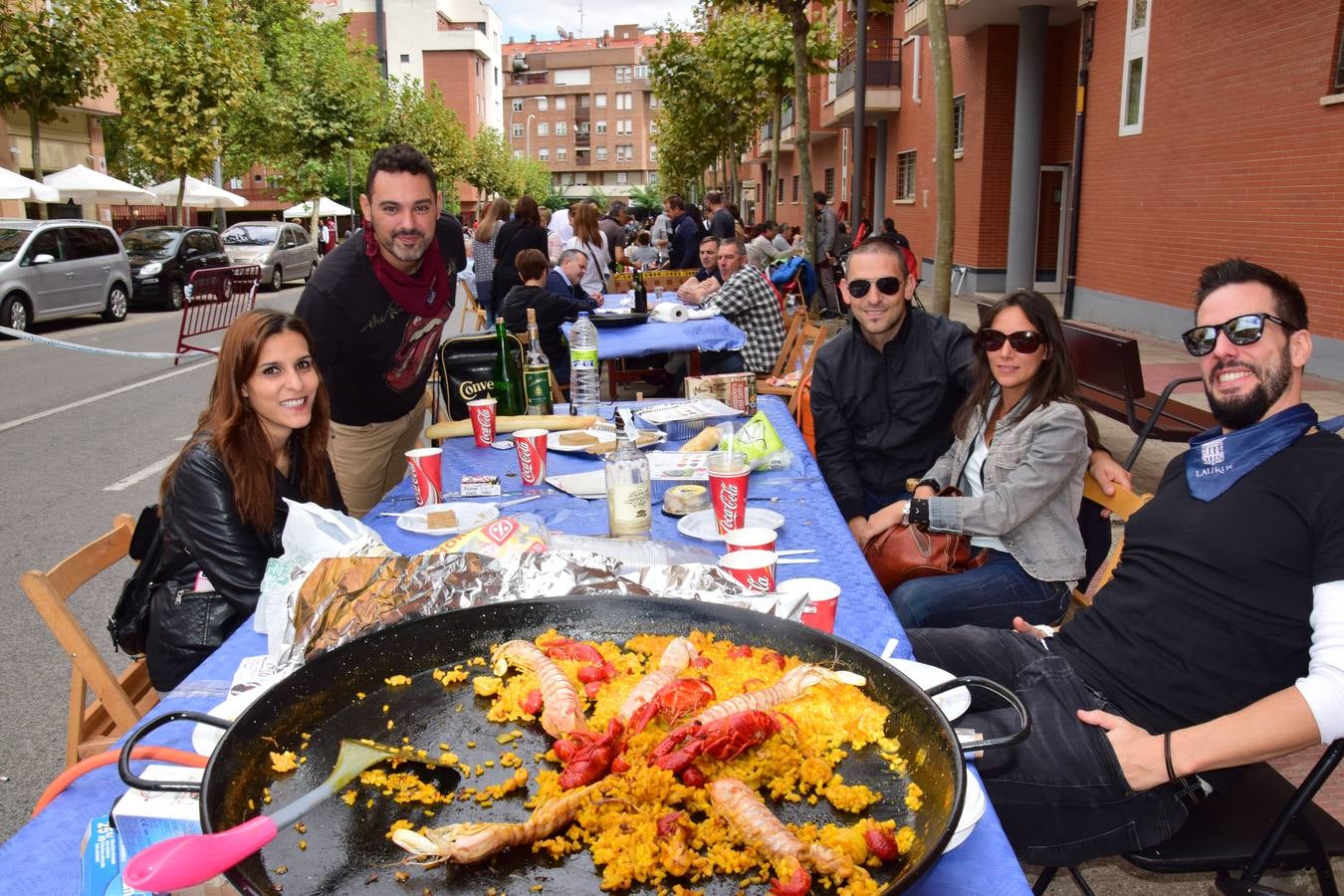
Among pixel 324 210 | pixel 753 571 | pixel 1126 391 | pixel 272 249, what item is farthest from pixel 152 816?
pixel 324 210

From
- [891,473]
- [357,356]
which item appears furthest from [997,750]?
[357,356]

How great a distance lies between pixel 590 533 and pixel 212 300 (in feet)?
47.7

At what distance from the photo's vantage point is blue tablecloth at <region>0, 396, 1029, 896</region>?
142 centimetres

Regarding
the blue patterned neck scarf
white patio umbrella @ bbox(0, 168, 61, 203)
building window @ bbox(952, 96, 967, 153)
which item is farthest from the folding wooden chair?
building window @ bbox(952, 96, 967, 153)

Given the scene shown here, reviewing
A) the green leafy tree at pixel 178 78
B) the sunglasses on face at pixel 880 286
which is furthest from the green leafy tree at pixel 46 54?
the sunglasses on face at pixel 880 286

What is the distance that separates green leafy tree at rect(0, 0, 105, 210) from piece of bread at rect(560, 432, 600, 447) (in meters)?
19.9

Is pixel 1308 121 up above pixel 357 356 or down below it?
above

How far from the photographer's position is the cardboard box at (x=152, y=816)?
4.52 ft

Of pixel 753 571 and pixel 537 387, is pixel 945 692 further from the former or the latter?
pixel 537 387

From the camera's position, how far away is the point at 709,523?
298 cm

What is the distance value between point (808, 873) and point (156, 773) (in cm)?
113

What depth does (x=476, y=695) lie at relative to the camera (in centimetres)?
180

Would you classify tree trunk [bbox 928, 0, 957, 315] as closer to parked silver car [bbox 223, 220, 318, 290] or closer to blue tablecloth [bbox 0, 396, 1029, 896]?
blue tablecloth [bbox 0, 396, 1029, 896]

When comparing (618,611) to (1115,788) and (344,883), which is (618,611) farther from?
(1115,788)
